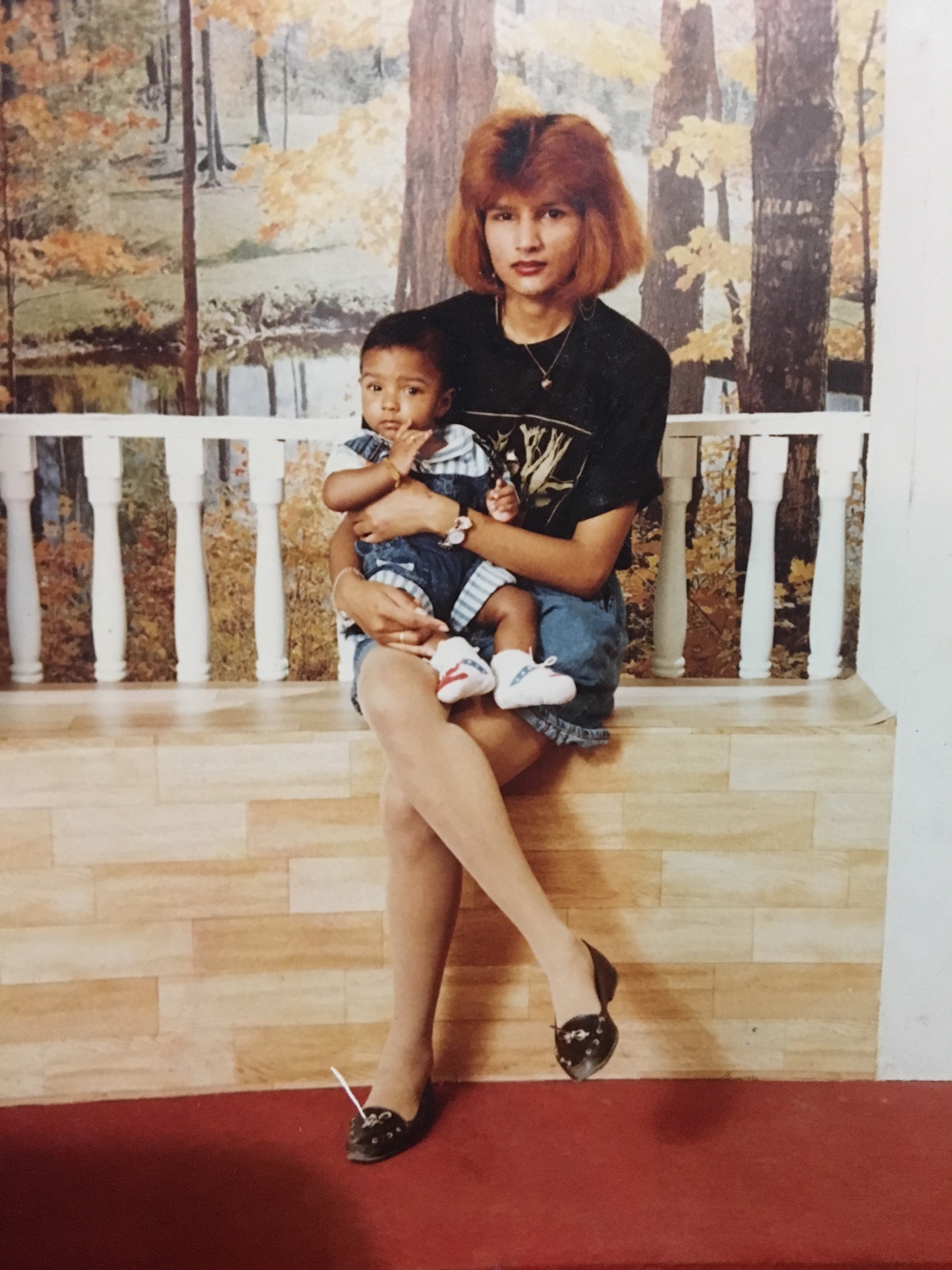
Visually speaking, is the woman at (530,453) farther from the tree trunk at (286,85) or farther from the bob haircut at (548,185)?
the tree trunk at (286,85)

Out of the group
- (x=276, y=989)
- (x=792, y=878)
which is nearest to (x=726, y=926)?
(x=792, y=878)

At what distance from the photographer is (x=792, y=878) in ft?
6.48

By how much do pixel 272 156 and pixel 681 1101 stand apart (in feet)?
5.86

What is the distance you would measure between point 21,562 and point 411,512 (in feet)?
2.46

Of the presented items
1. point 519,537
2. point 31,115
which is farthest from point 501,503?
point 31,115

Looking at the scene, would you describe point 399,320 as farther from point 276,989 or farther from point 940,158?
point 276,989

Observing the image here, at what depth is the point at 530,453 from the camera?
1804 mm

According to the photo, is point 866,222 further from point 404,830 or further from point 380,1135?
point 380,1135

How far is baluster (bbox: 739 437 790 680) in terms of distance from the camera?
1996 millimetres

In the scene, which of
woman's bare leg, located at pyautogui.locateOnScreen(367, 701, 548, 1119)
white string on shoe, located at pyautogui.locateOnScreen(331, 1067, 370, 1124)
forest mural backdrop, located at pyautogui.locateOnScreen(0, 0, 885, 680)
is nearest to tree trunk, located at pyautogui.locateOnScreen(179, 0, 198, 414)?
forest mural backdrop, located at pyautogui.locateOnScreen(0, 0, 885, 680)

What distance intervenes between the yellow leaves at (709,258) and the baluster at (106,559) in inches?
40.6

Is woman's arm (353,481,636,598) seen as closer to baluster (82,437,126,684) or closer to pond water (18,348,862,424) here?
pond water (18,348,862,424)

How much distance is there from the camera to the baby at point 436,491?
1.73 metres

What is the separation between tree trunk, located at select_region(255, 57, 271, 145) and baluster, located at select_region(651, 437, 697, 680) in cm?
86
